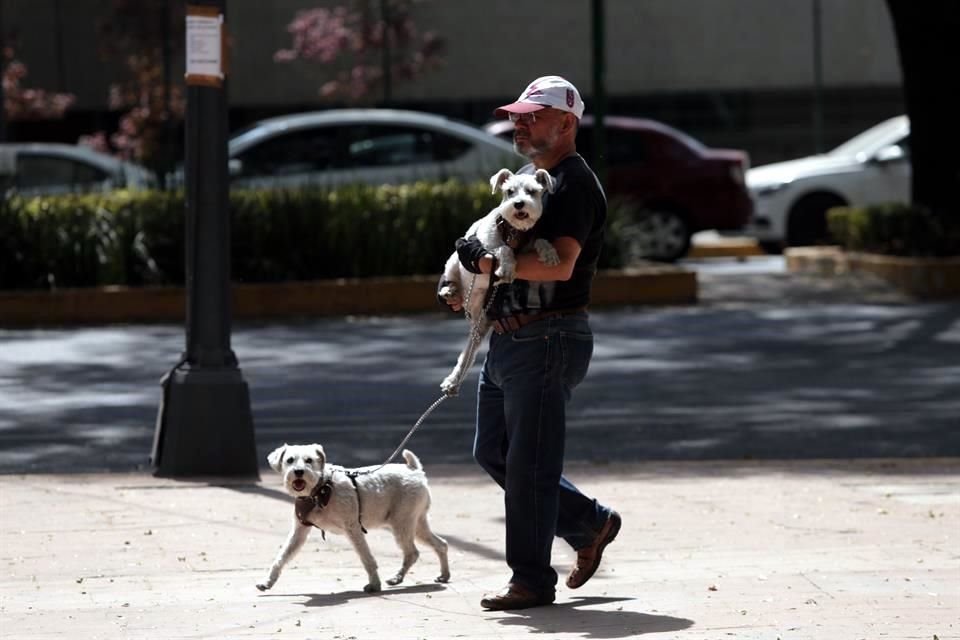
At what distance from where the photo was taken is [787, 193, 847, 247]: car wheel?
24.1m

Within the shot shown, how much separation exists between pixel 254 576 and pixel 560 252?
5.99 ft

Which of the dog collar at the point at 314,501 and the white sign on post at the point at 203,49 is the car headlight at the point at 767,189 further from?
the dog collar at the point at 314,501

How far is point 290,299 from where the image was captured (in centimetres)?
1688

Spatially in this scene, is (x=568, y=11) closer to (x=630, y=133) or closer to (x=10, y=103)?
(x=10, y=103)

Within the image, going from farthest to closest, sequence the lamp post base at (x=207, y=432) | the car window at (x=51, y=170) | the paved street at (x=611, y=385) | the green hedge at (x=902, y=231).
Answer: the car window at (x=51, y=170)
the green hedge at (x=902, y=231)
the paved street at (x=611, y=385)
the lamp post base at (x=207, y=432)

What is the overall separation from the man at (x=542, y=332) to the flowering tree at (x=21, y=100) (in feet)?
98.1

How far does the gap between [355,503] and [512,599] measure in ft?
2.32

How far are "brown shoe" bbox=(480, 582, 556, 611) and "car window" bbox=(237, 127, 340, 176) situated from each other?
44.8 feet

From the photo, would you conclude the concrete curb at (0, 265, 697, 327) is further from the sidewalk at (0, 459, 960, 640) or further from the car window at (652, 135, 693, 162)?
the sidewalk at (0, 459, 960, 640)

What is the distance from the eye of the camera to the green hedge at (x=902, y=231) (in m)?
18.4

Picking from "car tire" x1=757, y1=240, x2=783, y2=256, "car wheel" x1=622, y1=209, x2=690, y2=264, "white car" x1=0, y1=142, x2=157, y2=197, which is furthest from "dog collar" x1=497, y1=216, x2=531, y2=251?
"car tire" x1=757, y1=240, x2=783, y2=256

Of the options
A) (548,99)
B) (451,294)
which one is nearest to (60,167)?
(451,294)

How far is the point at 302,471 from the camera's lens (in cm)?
643

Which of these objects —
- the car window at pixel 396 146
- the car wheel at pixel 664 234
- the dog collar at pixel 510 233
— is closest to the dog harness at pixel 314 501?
the dog collar at pixel 510 233
